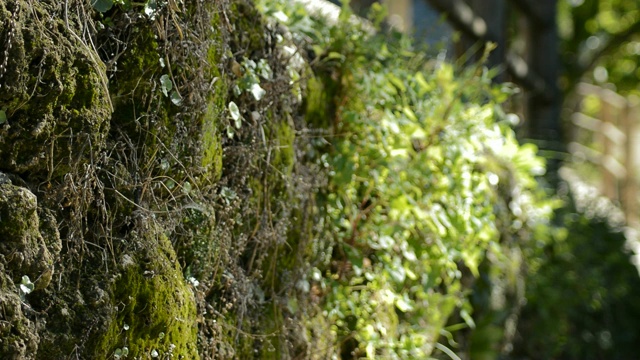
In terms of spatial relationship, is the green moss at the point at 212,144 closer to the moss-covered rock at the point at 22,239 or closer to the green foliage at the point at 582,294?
Result: the moss-covered rock at the point at 22,239

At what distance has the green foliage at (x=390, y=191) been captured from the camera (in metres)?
3.21

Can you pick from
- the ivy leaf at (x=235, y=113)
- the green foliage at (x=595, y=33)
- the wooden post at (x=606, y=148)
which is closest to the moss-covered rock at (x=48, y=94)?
the ivy leaf at (x=235, y=113)

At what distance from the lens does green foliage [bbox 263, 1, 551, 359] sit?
10.5 feet

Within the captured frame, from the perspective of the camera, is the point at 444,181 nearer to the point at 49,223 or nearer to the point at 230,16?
the point at 230,16

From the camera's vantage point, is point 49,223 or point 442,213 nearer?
point 49,223

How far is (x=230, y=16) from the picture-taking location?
2619 mm

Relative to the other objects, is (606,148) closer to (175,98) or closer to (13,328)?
(175,98)

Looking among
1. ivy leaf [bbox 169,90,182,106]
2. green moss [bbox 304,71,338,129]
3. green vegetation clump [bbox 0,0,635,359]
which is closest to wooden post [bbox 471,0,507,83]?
green vegetation clump [bbox 0,0,635,359]

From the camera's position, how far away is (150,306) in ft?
6.86

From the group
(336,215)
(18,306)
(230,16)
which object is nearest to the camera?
(18,306)

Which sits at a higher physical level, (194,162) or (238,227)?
(194,162)

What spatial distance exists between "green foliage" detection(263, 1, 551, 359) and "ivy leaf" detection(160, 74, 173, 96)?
81cm

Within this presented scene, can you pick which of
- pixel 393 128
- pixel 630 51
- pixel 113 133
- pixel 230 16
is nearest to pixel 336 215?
pixel 393 128

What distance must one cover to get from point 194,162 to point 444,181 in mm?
1633
